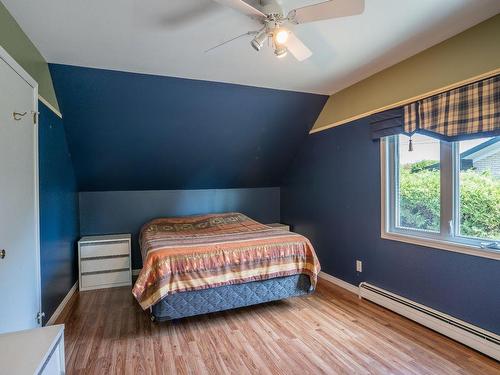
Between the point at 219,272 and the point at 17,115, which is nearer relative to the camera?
the point at 17,115

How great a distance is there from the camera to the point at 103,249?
11.4 ft

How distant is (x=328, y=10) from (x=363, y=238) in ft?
7.67

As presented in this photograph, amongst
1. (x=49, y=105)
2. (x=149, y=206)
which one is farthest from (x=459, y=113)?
(x=149, y=206)

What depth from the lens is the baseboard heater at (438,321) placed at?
6.52ft

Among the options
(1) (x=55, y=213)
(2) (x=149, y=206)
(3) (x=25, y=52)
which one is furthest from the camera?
(2) (x=149, y=206)

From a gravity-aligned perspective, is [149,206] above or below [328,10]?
below

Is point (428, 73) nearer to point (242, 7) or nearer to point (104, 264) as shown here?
point (242, 7)

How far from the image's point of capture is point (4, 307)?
1576mm

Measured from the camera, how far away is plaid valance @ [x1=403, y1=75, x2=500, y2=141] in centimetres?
195

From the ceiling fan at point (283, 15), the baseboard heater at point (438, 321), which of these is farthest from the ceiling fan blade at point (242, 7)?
the baseboard heater at point (438, 321)

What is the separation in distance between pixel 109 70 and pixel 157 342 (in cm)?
240

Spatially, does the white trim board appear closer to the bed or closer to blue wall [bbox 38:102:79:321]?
blue wall [bbox 38:102:79:321]

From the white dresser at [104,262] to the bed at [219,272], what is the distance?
728 millimetres

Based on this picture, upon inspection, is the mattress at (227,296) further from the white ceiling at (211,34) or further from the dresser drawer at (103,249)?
the white ceiling at (211,34)
